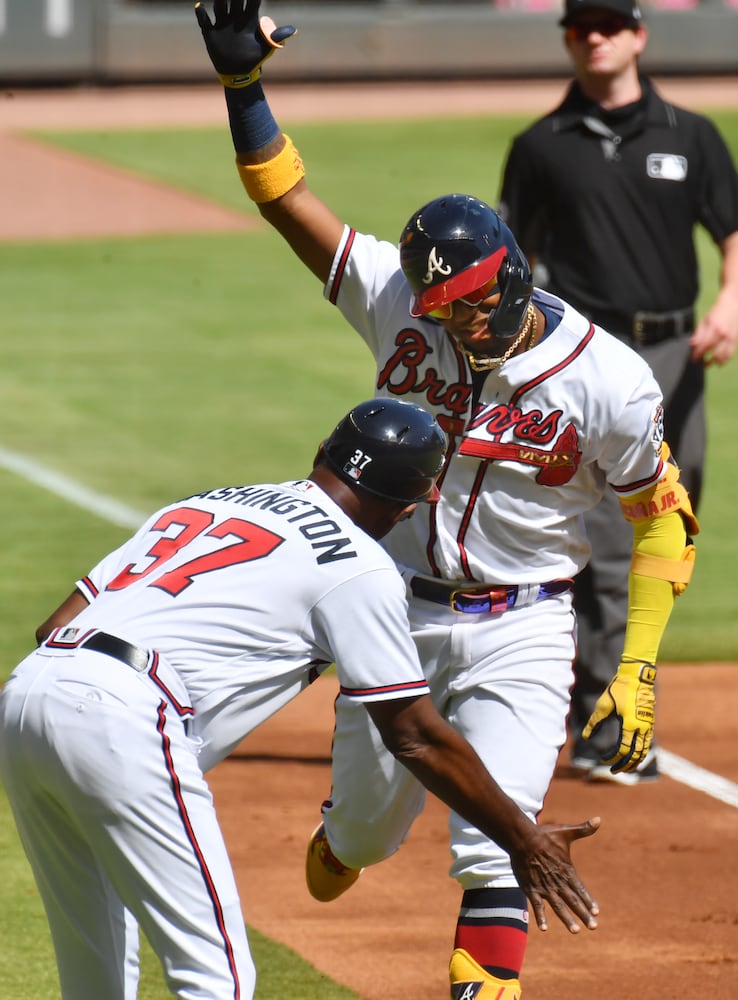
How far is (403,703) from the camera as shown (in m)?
3.89

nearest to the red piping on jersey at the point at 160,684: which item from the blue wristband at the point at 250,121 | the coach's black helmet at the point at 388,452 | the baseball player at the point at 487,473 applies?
the coach's black helmet at the point at 388,452

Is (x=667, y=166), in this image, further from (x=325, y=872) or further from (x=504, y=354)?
(x=325, y=872)

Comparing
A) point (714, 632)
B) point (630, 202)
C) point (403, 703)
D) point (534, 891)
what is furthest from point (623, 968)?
point (714, 632)

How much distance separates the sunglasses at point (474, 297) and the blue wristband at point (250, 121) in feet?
2.70

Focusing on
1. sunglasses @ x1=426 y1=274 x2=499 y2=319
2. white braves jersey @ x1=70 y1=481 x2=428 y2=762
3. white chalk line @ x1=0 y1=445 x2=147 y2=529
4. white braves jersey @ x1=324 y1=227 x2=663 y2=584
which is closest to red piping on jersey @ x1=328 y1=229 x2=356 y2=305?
white braves jersey @ x1=324 y1=227 x2=663 y2=584

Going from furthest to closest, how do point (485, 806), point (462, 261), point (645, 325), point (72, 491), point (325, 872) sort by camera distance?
point (72, 491), point (645, 325), point (325, 872), point (462, 261), point (485, 806)

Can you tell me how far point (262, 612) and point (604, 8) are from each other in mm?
4011

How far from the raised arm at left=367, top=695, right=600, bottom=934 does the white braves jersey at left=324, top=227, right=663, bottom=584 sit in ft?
3.14

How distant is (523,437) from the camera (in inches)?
187

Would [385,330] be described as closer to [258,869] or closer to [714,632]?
[258,869]

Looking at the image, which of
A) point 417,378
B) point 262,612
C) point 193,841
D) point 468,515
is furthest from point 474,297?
point 193,841

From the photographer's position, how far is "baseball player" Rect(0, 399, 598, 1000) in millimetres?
3709

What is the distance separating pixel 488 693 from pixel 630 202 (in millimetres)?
2886

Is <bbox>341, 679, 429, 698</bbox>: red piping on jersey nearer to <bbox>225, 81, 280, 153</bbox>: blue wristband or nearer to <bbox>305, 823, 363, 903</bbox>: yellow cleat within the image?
<bbox>305, 823, 363, 903</bbox>: yellow cleat
